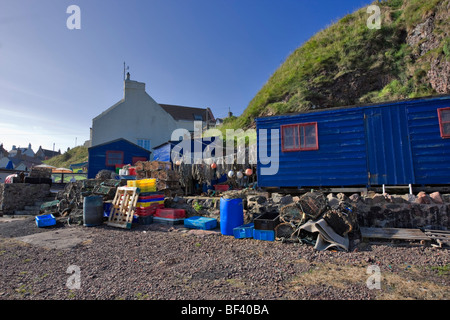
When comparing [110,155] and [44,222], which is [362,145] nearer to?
[44,222]

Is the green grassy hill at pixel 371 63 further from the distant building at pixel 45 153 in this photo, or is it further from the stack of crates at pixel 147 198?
the distant building at pixel 45 153

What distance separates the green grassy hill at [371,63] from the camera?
1464cm

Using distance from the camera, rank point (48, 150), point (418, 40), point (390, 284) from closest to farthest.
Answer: point (390, 284) → point (418, 40) → point (48, 150)

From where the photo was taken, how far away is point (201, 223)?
7957 millimetres

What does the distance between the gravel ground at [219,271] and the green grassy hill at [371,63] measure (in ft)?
44.6

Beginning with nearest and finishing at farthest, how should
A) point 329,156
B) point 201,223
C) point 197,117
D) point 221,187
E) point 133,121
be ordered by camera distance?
point 201,223
point 329,156
point 221,187
point 133,121
point 197,117

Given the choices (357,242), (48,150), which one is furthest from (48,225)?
(48,150)

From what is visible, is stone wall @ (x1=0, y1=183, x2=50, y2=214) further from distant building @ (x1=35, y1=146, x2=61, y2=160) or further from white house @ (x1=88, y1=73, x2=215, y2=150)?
distant building @ (x1=35, y1=146, x2=61, y2=160)

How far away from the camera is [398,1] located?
20.2 meters

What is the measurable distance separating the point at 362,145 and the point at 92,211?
33.3 feet

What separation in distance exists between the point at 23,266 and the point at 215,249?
13.4 ft
